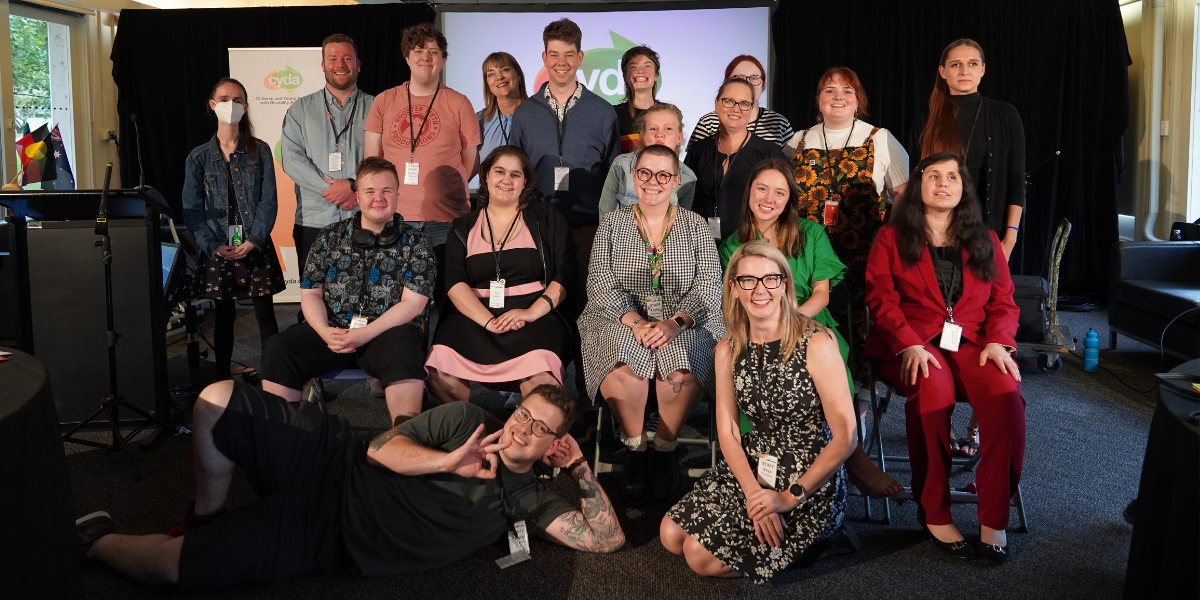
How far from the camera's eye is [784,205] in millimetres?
3090

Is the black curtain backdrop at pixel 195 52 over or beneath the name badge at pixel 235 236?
over

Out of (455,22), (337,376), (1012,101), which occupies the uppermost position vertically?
(455,22)

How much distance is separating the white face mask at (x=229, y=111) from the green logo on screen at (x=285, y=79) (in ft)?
10.3

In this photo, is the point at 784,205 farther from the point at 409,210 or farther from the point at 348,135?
the point at 348,135

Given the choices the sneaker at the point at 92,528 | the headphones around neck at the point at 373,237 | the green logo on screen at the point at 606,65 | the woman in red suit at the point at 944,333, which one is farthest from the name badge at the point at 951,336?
the green logo on screen at the point at 606,65

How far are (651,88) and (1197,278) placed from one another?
3507mm

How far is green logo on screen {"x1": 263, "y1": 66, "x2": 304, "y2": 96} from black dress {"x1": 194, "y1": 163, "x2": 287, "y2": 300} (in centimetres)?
320

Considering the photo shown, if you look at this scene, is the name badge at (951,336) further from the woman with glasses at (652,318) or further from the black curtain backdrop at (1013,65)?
the black curtain backdrop at (1013,65)

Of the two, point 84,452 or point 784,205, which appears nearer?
point 784,205

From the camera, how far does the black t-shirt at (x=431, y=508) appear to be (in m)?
2.37

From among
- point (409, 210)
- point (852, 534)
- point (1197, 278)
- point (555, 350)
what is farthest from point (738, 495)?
point (1197, 278)

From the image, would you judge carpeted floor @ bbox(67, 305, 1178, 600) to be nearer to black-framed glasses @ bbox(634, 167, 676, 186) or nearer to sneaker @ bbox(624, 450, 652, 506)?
sneaker @ bbox(624, 450, 652, 506)

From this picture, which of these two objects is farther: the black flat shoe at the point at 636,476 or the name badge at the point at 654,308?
the name badge at the point at 654,308

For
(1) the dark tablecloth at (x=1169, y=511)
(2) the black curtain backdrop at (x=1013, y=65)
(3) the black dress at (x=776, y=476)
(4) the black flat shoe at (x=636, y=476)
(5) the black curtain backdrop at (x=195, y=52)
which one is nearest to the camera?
(1) the dark tablecloth at (x=1169, y=511)
